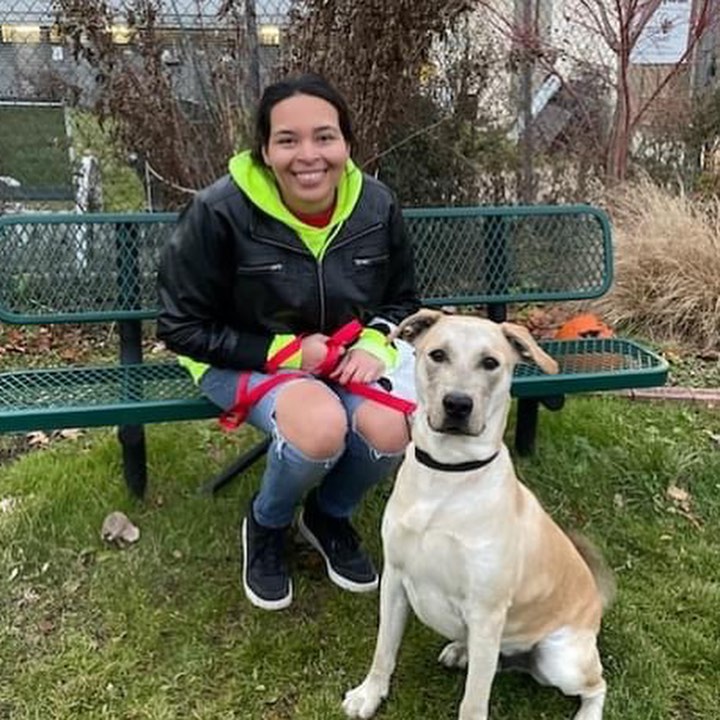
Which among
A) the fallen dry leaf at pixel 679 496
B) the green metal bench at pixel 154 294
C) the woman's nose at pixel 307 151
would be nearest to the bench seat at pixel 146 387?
the green metal bench at pixel 154 294

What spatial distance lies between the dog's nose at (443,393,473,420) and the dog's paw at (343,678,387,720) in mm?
860

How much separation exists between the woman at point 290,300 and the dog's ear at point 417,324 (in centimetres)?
40

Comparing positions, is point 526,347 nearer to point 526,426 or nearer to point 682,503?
point 526,426

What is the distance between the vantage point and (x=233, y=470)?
149 inches

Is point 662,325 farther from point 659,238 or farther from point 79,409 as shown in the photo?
point 79,409

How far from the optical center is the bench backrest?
145 inches

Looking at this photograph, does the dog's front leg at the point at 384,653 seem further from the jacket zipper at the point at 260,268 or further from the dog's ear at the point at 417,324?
the jacket zipper at the point at 260,268

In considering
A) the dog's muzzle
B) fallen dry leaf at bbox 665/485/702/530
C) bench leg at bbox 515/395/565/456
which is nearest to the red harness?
the dog's muzzle

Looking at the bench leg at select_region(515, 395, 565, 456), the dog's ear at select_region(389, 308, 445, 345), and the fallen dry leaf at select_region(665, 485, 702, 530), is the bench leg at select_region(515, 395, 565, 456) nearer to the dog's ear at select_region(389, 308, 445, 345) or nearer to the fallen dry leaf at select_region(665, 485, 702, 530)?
the fallen dry leaf at select_region(665, 485, 702, 530)

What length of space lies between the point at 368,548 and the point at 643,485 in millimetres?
1198

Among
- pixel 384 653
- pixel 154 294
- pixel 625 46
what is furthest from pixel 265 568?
pixel 625 46

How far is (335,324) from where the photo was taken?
317cm

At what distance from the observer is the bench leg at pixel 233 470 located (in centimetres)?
378

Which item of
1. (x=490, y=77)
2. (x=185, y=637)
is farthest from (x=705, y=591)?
(x=490, y=77)
